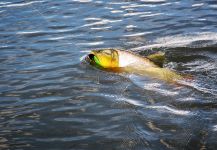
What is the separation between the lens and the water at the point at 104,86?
14.5 feet

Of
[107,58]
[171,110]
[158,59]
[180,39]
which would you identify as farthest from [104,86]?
[180,39]

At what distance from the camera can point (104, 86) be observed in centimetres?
592

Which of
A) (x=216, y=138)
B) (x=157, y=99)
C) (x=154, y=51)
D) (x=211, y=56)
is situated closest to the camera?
(x=216, y=138)

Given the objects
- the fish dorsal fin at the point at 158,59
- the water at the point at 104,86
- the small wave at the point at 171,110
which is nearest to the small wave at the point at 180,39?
the water at the point at 104,86

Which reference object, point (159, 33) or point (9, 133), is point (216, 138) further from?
point (159, 33)

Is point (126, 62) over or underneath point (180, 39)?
underneath

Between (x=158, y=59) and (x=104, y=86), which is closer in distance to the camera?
(x=104, y=86)

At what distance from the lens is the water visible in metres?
4.42

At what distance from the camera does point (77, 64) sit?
23.2ft

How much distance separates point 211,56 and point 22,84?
11.3 ft

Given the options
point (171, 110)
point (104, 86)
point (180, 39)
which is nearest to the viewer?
point (171, 110)

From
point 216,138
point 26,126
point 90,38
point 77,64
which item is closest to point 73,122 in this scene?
point 26,126

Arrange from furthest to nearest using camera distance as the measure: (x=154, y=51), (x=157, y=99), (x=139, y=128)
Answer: (x=154, y=51)
(x=157, y=99)
(x=139, y=128)

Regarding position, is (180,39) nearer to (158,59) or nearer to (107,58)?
(158,59)
